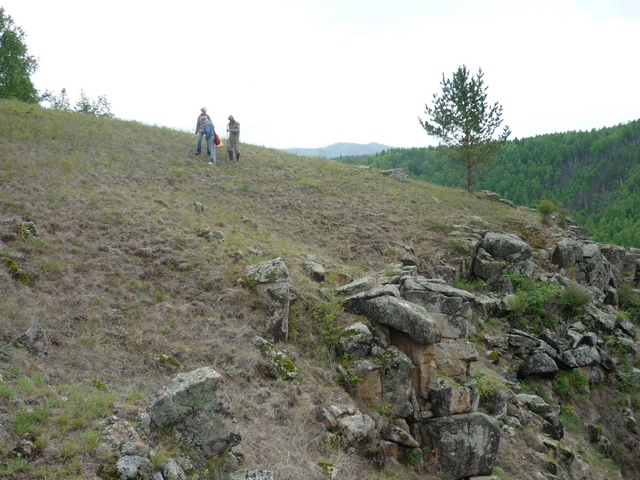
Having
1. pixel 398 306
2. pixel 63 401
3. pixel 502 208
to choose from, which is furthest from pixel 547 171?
pixel 63 401

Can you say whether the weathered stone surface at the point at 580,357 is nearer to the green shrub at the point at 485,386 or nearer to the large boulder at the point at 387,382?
the green shrub at the point at 485,386

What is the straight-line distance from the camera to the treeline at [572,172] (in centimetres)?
7738

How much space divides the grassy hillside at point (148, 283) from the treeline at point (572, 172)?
57.0 meters

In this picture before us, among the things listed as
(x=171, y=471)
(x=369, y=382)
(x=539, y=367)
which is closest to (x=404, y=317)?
(x=369, y=382)

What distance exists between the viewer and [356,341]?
835 cm

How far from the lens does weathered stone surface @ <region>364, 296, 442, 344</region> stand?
8.22 metres

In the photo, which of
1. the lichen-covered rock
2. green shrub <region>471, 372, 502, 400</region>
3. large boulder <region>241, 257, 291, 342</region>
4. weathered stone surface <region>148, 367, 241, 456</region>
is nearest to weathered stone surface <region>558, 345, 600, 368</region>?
green shrub <region>471, 372, 502, 400</region>

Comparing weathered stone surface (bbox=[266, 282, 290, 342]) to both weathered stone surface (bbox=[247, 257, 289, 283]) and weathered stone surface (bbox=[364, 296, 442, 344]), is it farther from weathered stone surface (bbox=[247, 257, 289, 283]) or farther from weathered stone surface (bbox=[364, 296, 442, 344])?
weathered stone surface (bbox=[364, 296, 442, 344])

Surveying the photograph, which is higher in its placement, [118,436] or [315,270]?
[315,270]

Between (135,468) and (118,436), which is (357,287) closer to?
(118,436)

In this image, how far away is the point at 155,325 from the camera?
310 inches

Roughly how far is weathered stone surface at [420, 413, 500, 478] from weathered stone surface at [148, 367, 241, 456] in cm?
416

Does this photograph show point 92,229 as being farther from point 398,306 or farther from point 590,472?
point 590,472

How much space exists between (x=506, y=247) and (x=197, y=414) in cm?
1512
